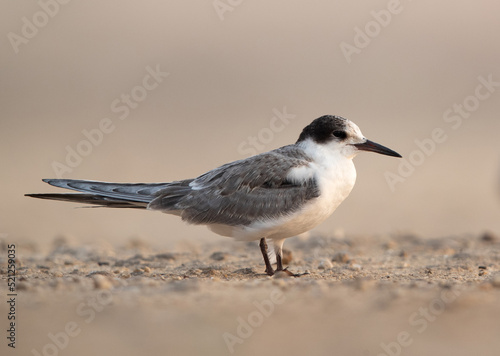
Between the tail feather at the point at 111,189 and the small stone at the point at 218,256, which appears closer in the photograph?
the tail feather at the point at 111,189

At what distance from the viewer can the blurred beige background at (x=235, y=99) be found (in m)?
12.2

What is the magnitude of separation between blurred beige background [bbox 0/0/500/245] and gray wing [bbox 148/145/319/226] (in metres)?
3.77

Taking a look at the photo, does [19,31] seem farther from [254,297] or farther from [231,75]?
[254,297]

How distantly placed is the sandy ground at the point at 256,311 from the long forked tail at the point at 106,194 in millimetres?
573

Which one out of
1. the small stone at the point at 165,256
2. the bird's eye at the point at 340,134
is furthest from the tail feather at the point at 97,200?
the bird's eye at the point at 340,134

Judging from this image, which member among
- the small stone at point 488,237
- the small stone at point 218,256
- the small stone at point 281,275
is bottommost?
the small stone at point 488,237

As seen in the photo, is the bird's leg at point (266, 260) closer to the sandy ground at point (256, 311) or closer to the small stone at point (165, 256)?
the sandy ground at point (256, 311)

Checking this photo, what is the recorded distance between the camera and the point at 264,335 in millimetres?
4602

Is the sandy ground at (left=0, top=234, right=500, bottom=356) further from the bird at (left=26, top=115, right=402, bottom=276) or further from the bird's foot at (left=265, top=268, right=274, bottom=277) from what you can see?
the bird at (left=26, top=115, right=402, bottom=276)

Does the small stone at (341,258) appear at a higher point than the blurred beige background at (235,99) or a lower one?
lower

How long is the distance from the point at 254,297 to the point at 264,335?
621 millimetres

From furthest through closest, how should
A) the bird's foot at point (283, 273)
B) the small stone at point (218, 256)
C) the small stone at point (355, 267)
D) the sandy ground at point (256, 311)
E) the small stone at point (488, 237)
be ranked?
the small stone at point (488, 237) → the small stone at point (218, 256) → the small stone at point (355, 267) → the bird's foot at point (283, 273) → the sandy ground at point (256, 311)

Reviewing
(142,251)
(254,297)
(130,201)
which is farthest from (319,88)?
(254,297)

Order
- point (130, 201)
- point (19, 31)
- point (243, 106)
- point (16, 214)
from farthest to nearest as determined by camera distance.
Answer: point (19, 31) → point (243, 106) → point (16, 214) → point (130, 201)
